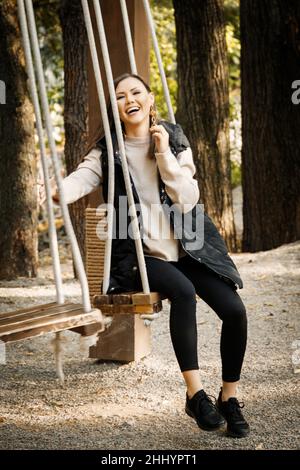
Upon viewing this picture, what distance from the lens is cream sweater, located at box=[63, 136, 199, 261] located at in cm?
345

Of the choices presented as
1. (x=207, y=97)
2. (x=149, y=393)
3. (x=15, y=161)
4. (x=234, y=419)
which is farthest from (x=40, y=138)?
(x=207, y=97)

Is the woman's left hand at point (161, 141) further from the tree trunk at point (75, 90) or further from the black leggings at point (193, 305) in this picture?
the tree trunk at point (75, 90)

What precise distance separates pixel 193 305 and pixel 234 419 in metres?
0.53

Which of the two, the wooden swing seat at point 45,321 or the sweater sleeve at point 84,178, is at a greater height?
the sweater sleeve at point 84,178

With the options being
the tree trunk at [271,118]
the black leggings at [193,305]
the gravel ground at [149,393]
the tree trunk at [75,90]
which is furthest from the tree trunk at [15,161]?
the black leggings at [193,305]

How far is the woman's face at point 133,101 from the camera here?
359 centimetres

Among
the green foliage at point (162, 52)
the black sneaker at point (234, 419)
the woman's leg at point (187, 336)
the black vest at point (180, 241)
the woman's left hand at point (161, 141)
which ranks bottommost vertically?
the black sneaker at point (234, 419)

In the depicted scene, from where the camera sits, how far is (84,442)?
3.51m

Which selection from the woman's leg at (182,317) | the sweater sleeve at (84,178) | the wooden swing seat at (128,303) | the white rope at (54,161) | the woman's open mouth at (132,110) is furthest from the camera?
the woman's open mouth at (132,110)

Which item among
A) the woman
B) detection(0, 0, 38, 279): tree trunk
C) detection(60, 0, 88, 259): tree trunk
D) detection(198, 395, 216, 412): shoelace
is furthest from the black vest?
detection(0, 0, 38, 279): tree trunk

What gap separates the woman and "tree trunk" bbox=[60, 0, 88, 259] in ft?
12.3

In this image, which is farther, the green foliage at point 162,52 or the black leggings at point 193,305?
the green foliage at point 162,52
